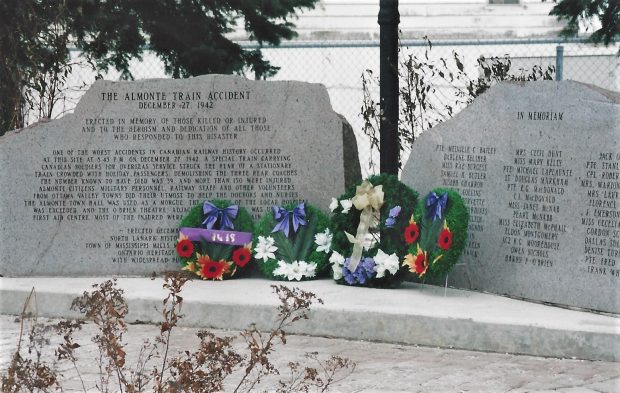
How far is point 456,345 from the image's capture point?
6594mm

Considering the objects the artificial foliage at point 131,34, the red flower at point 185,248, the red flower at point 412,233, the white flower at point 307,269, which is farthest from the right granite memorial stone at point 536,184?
the artificial foliage at point 131,34

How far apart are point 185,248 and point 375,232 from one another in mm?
1497

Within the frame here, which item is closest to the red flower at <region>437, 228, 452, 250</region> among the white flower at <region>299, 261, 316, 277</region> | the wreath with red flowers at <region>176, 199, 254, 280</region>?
the white flower at <region>299, 261, 316, 277</region>

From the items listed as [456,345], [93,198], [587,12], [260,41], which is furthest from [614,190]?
[260,41]

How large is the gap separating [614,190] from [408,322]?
1.61m

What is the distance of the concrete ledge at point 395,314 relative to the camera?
6375mm

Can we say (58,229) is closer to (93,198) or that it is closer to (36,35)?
(93,198)

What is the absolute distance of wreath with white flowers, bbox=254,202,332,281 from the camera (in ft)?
25.9

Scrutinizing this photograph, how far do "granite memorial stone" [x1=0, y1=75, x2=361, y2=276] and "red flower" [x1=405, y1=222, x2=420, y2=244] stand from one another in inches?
40.3

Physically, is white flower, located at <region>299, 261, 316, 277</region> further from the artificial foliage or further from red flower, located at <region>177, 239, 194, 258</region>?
the artificial foliage

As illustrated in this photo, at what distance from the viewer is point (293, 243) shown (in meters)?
8.00

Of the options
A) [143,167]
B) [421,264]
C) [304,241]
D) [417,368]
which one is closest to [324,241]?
[304,241]

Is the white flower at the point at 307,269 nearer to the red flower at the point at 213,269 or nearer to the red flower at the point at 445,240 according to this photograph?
the red flower at the point at 213,269

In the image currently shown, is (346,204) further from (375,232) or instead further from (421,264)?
(421,264)
